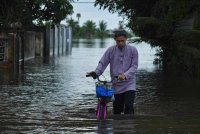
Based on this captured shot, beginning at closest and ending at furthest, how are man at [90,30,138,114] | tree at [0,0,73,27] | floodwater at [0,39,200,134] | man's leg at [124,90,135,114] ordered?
floodwater at [0,39,200,134] → man at [90,30,138,114] → man's leg at [124,90,135,114] → tree at [0,0,73,27]

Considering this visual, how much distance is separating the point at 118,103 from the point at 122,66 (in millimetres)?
769

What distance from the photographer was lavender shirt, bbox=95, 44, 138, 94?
10148mm

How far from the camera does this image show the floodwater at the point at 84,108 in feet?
32.2

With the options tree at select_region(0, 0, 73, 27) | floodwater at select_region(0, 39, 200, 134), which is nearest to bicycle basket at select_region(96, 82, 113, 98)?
floodwater at select_region(0, 39, 200, 134)

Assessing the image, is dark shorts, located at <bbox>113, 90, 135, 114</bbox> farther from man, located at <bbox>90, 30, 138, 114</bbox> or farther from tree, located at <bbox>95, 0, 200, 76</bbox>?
tree, located at <bbox>95, 0, 200, 76</bbox>

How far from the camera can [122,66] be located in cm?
1021

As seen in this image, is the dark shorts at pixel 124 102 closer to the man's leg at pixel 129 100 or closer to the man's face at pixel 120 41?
the man's leg at pixel 129 100

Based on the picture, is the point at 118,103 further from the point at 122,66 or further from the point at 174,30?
the point at 174,30

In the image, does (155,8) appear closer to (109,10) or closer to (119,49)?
(109,10)

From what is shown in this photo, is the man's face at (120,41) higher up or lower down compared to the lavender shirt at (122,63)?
higher up

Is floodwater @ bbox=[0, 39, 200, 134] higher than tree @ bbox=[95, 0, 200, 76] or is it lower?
lower

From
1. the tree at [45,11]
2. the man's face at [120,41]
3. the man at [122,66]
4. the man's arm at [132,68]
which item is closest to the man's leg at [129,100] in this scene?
the man at [122,66]

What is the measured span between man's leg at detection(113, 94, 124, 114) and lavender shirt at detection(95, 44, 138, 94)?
133mm

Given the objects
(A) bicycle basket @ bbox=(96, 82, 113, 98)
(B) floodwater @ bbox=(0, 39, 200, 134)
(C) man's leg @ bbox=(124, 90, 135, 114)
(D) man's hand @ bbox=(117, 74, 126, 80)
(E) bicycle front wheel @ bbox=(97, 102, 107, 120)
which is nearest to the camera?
(D) man's hand @ bbox=(117, 74, 126, 80)
